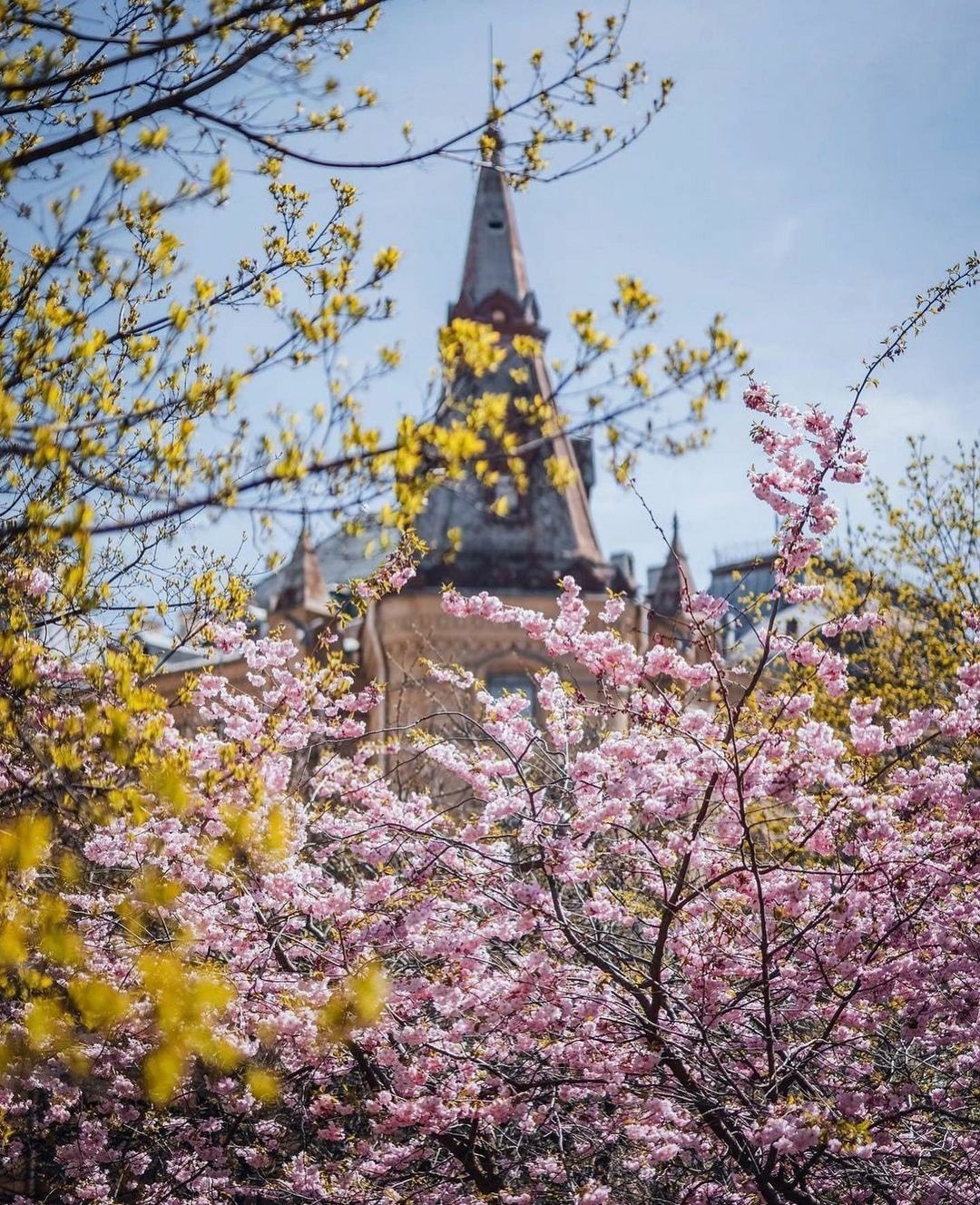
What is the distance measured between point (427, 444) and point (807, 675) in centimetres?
288

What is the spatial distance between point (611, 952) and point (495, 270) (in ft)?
75.1

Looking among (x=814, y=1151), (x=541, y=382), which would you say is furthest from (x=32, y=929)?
(x=541, y=382)

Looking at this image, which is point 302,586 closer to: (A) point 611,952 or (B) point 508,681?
(B) point 508,681

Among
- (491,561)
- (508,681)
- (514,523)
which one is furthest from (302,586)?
(508,681)

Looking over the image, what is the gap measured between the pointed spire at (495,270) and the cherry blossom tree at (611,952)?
20011mm

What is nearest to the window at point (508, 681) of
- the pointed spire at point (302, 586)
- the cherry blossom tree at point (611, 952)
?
the pointed spire at point (302, 586)

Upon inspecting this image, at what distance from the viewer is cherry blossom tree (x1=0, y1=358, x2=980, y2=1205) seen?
554 centimetres

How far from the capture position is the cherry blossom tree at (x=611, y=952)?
5.54 m

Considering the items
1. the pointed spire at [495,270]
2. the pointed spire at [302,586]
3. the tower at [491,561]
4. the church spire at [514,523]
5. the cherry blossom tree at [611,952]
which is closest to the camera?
the cherry blossom tree at [611,952]

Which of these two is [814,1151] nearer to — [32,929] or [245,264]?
[32,929]

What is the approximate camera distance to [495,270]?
27062mm

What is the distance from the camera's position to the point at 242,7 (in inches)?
186

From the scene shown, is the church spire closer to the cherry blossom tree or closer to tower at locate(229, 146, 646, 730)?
tower at locate(229, 146, 646, 730)

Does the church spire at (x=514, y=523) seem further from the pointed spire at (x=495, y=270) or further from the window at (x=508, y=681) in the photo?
the window at (x=508, y=681)
